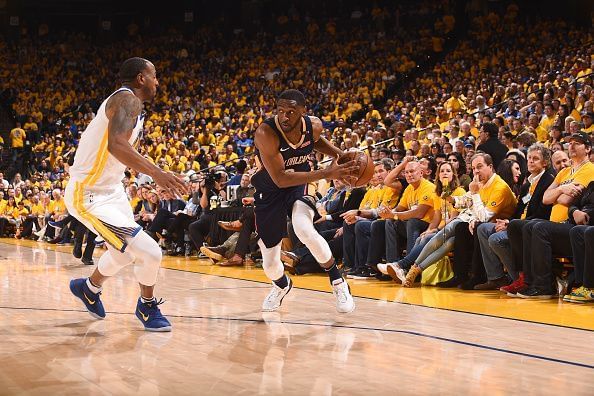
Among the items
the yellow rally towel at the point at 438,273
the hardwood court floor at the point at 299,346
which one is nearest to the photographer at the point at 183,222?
the hardwood court floor at the point at 299,346

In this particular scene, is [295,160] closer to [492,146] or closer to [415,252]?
[415,252]

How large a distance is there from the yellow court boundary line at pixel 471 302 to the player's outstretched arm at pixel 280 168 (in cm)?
150

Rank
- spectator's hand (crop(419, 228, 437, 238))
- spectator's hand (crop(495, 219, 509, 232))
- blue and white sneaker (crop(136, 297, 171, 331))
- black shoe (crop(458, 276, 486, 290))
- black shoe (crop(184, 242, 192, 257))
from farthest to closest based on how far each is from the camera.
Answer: black shoe (crop(184, 242, 192, 257)) < spectator's hand (crop(419, 228, 437, 238)) < black shoe (crop(458, 276, 486, 290)) < spectator's hand (crop(495, 219, 509, 232)) < blue and white sneaker (crop(136, 297, 171, 331))

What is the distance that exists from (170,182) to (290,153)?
1370mm

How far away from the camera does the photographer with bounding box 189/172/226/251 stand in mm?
11477

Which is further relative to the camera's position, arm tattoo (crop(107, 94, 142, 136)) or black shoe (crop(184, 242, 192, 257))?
black shoe (crop(184, 242, 192, 257))

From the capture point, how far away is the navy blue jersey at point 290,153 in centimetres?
554

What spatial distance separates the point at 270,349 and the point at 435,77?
17.9 metres

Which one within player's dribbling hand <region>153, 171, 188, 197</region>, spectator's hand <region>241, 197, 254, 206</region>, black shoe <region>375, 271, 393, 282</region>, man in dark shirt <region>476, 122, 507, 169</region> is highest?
man in dark shirt <region>476, 122, 507, 169</region>

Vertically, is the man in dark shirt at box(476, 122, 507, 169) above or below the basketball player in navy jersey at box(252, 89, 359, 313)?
above

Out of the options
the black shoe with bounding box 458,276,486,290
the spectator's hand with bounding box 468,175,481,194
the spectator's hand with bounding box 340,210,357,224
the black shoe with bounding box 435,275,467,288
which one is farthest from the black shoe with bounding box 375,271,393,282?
the spectator's hand with bounding box 468,175,481,194

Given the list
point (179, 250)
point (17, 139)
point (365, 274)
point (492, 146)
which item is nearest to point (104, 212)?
point (365, 274)

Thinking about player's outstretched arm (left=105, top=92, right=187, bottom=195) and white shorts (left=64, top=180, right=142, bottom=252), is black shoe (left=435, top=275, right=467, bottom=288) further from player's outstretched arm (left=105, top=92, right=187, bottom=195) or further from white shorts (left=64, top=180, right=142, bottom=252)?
player's outstretched arm (left=105, top=92, right=187, bottom=195)

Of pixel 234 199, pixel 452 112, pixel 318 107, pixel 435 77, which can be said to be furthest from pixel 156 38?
pixel 234 199
